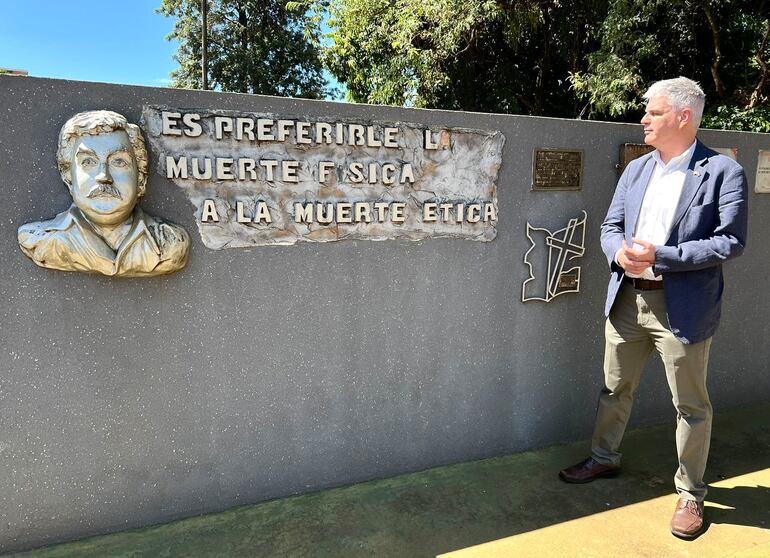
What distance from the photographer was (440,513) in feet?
8.02

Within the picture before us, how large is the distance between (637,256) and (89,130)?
2111mm

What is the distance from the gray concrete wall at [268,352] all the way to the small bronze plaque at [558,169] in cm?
5

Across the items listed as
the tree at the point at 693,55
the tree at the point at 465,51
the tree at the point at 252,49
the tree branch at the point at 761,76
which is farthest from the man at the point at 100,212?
the tree at the point at 252,49

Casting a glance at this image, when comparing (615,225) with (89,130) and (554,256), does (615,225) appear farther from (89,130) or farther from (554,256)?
(89,130)

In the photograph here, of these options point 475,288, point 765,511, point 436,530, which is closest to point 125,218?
point 475,288

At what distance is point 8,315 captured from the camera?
202 cm

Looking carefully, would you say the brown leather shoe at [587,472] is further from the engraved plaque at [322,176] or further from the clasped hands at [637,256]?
the engraved plaque at [322,176]

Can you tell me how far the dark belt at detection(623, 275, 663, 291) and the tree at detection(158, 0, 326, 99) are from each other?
17.5 meters

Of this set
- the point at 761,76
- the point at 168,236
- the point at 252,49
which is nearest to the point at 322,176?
the point at 168,236

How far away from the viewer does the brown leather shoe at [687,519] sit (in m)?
2.30

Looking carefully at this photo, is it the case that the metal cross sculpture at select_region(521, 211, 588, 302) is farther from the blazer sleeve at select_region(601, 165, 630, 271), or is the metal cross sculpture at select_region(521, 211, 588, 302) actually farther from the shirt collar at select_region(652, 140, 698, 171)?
the shirt collar at select_region(652, 140, 698, 171)

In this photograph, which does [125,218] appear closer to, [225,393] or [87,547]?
[225,393]

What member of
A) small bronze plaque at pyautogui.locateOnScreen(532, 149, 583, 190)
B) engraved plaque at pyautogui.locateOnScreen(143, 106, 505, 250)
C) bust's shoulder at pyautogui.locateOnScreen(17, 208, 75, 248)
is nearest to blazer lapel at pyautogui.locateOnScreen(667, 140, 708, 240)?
small bronze plaque at pyautogui.locateOnScreen(532, 149, 583, 190)

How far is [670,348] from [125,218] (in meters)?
2.26
